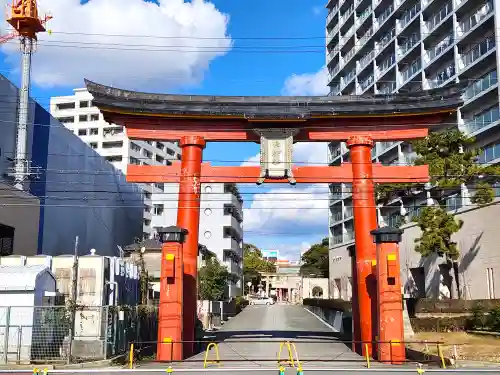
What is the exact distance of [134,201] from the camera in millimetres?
68875

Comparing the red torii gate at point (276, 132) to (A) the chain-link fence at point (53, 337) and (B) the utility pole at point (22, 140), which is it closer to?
(A) the chain-link fence at point (53, 337)

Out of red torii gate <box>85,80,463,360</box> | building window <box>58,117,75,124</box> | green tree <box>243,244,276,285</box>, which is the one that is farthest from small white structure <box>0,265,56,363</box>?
green tree <box>243,244,276,285</box>

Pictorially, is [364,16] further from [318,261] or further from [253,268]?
[253,268]

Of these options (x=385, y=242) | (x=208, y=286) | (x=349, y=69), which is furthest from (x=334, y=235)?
(x=385, y=242)

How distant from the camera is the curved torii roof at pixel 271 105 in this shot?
71.7ft

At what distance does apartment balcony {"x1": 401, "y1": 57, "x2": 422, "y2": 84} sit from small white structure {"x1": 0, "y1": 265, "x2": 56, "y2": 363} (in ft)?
147

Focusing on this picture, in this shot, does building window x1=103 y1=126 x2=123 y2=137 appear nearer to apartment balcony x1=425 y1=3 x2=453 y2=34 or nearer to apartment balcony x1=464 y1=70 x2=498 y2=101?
apartment balcony x1=425 y1=3 x2=453 y2=34

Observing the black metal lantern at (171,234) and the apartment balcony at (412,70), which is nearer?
the black metal lantern at (171,234)

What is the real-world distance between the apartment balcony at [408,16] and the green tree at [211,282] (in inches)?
1258

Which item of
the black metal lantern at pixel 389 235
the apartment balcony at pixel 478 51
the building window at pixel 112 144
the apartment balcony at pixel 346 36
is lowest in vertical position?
the black metal lantern at pixel 389 235

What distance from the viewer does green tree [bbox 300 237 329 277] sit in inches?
3976

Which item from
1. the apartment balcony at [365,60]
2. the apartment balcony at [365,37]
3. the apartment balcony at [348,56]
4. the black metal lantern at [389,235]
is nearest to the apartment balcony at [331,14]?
the apartment balcony at [348,56]

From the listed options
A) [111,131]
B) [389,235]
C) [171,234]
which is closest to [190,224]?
[171,234]

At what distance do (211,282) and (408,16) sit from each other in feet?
113
